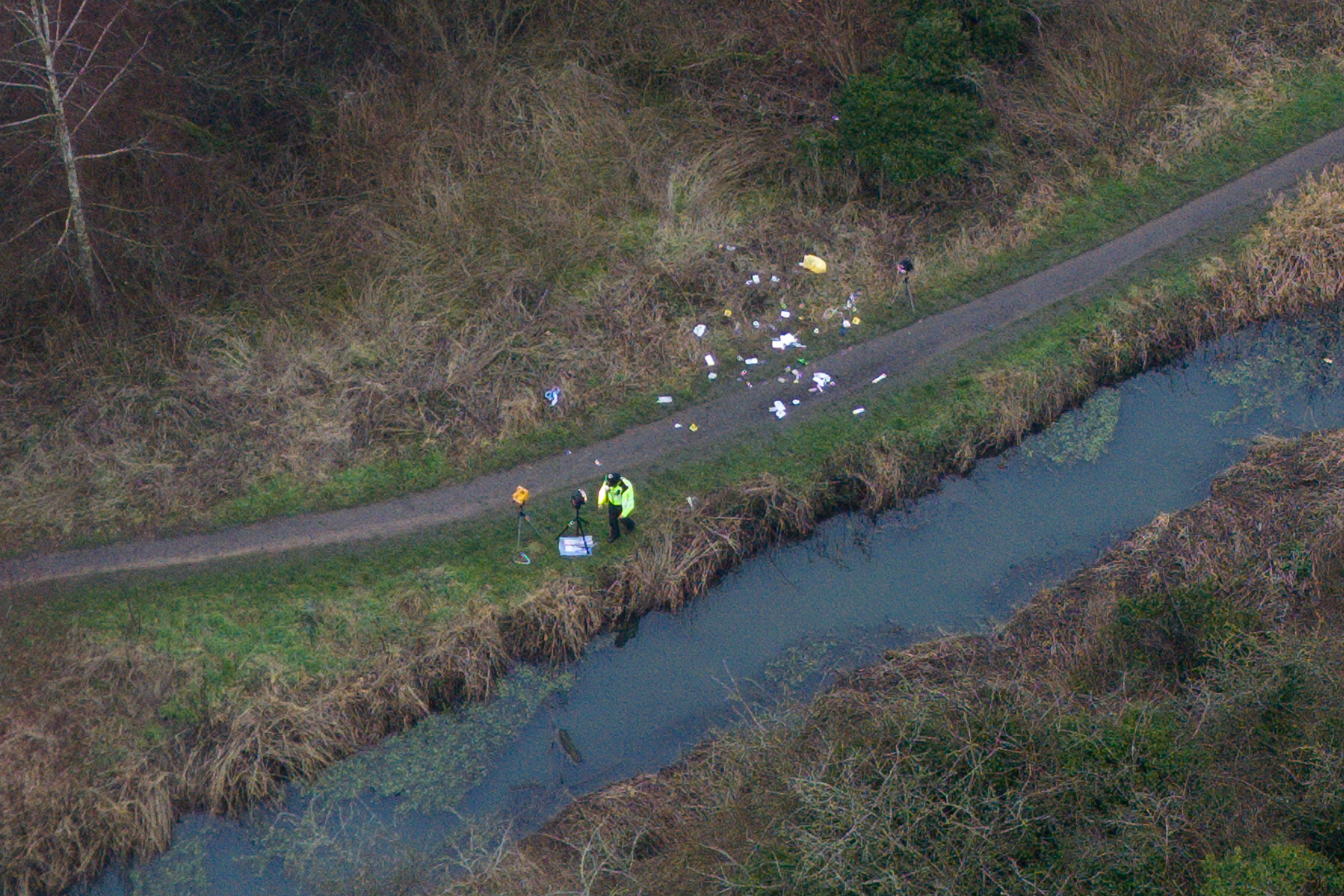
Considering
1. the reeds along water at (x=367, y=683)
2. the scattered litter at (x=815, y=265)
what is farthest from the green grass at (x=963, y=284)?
the reeds along water at (x=367, y=683)

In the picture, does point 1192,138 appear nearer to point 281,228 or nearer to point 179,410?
point 281,228

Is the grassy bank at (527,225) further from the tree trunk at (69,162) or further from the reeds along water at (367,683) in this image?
the reeds along water at (367,683)

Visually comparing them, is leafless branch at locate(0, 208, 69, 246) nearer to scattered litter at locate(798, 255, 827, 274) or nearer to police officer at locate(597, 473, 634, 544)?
police officer at locate(597, 473, 634, 544)

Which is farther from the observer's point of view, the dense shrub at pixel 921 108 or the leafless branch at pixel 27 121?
the dense shrub at pixel 921 108

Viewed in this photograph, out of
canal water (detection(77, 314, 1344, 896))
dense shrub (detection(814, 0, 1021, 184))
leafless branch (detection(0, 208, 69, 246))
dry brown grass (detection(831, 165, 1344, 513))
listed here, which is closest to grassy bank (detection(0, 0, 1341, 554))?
leafless branch (detection(0, 208, 69, 246))

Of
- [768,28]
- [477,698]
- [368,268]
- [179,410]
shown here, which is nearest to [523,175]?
[368,268]

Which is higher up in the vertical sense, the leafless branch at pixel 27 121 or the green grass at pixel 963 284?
the leafless branch at pixel 27 121

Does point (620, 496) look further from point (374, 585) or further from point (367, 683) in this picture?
point (367, 683)
